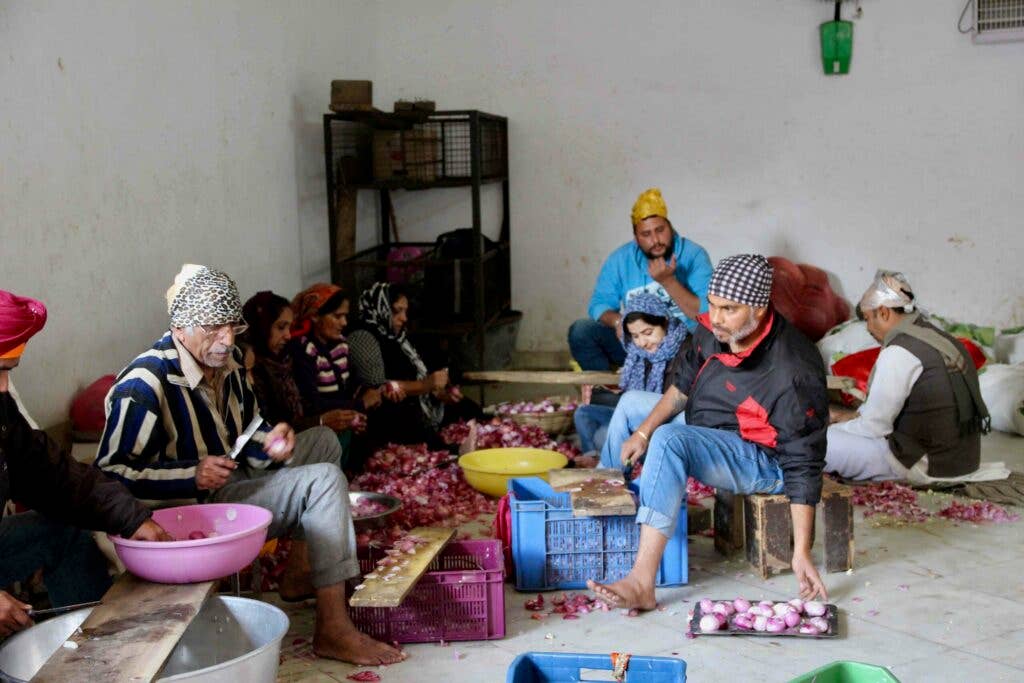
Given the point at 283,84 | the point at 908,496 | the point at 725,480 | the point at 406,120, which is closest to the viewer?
the point at 725,480

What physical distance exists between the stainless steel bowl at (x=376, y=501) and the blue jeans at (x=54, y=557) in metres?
1.30

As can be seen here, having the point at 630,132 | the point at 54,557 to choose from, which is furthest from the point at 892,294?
the point at 54,557

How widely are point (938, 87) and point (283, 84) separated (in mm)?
4445

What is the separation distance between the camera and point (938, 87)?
8.25m

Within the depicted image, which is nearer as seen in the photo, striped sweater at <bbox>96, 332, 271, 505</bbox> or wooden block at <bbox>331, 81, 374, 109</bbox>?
striped sweater at <bbox>96, 332, 271, 505</bbox>

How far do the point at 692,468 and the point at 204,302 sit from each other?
74.9 inches

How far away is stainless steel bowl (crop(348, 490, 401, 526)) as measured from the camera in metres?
4.98

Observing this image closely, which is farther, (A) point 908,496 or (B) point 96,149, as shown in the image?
(A) point 908,496

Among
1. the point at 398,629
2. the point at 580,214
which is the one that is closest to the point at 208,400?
the point at 398,629

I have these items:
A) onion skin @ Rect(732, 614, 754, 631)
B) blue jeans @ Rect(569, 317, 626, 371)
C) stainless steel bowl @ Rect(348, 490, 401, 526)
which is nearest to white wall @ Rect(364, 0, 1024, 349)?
blue jeans @ Rect(569, 317, 626, 371)

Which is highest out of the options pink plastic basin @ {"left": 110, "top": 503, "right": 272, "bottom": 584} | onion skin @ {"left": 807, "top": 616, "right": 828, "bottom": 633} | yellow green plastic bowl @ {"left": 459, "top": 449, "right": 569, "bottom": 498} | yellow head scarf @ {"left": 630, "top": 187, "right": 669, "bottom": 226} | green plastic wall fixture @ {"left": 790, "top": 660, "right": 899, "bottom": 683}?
yellow head scarf @ {"left": 630, "top": 187, "right": 669, "bottom": 226}

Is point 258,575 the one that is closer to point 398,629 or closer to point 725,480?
point 398,629

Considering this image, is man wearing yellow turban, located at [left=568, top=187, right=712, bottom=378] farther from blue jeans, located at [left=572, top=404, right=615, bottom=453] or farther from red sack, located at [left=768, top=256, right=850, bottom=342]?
red sack, located at [left=768, top=256, right=850, bottom=342]

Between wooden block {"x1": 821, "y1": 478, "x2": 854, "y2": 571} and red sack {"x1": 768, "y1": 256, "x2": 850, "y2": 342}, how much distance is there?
3573 mm
